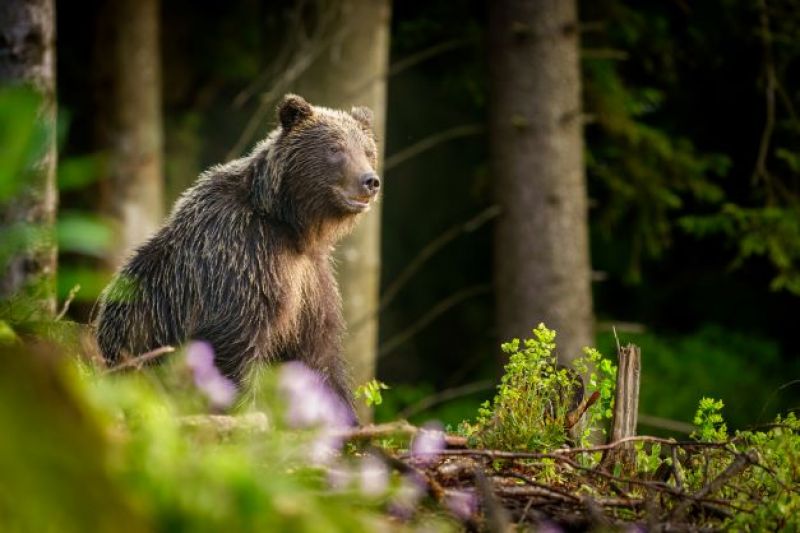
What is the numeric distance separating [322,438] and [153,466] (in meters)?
0.79

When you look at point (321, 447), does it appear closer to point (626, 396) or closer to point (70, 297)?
point (70, 297)

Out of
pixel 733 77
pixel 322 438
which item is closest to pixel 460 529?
pixel 322 438

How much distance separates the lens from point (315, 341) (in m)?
5.43

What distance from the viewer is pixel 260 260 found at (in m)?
5.11

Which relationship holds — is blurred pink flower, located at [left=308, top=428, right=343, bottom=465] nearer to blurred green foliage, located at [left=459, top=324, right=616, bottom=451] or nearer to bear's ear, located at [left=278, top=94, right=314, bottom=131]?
blurred green foliage, located at [left=459, top=324, right=616, bottom=451]

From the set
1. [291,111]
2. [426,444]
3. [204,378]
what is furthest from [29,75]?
[426,444]

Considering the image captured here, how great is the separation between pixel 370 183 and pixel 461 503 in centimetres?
267

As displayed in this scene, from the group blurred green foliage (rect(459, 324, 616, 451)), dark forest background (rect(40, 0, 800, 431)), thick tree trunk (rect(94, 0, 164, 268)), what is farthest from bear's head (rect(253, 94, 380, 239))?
thick tree trunk (rect(94, 0, 164, 268))

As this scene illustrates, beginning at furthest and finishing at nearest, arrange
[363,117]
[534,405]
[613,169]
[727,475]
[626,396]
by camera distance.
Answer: [613,169] → [363,117] → [626,396] → [534,405] → [727,475]

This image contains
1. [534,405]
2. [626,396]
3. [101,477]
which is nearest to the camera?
[101,477]

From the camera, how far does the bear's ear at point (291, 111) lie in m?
5.64

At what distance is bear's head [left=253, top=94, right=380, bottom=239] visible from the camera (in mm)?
5402

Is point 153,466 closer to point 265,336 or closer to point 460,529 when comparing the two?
point 460,529

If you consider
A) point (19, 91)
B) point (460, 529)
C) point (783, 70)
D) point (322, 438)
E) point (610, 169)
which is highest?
point (783, 70)
